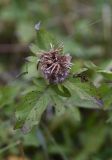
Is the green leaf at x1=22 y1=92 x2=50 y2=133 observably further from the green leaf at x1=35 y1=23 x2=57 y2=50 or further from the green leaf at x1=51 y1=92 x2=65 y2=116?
the green leaf at x1=35 y1=23 x2=57 y2=50

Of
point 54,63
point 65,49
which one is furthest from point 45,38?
point 65,49

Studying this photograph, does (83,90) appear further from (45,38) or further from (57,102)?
(45,38)

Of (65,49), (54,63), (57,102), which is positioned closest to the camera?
(54,63)

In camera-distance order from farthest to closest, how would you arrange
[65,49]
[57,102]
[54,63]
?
[65,49] < [57,102] < [54,63]

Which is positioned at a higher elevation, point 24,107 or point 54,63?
point 54,63

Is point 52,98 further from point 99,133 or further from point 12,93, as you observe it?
point 99,133

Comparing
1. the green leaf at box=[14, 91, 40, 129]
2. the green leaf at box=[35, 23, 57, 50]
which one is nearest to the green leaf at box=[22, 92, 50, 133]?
the green leaf at box=[14, 91, 40, 129]

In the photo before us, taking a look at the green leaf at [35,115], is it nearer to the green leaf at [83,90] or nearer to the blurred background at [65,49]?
the green leaf at [83,90]
